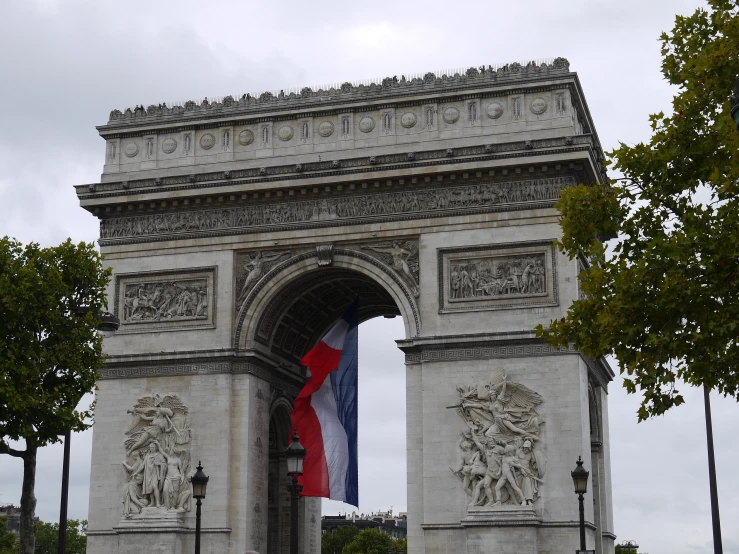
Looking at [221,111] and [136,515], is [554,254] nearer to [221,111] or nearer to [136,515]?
[221,111]

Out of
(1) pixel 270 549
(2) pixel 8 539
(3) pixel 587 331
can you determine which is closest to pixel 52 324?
(1) pixel 270 549

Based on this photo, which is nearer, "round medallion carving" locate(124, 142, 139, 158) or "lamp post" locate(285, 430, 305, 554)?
"lamp post" locate(285, 430, 305, 554)

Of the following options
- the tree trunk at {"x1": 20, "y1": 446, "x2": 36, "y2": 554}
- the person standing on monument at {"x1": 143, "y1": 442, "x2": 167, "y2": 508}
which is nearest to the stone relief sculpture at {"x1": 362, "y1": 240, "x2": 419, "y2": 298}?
the person standing on monument at {"x1": 143, "y1": 442, "x2": 167, "y2": 508}

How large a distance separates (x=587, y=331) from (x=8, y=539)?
65.7 m

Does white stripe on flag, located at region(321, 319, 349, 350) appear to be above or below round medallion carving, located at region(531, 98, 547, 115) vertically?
below

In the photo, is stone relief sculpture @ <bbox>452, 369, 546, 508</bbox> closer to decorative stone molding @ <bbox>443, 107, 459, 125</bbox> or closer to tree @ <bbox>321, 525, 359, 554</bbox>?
decorative stone molding @ <bbox>443, 107, 459, 125</bbox>

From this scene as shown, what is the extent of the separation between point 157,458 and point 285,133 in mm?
10788

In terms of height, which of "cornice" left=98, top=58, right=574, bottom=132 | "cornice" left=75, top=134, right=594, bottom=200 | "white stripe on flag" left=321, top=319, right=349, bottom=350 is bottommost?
"white stripe on flag" left=321, top=319, right=349, bottom=350

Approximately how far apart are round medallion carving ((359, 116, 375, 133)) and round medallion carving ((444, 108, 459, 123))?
232 cm

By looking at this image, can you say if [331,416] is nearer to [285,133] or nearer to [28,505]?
[285,133]

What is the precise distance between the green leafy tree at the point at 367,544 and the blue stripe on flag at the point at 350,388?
56.8 metres

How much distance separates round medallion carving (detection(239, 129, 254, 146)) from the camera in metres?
39.1

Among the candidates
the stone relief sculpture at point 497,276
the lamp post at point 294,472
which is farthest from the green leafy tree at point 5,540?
the lamp post at point 294,472

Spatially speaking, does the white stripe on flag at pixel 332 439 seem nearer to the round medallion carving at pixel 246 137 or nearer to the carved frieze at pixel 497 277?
the carved frieze at pixel 497 277
